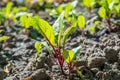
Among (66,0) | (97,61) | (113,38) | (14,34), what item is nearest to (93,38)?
(113,38)

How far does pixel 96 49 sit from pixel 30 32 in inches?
40.5

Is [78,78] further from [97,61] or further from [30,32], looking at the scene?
[30,32]

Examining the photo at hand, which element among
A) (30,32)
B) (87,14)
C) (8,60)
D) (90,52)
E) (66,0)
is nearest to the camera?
(90,52)

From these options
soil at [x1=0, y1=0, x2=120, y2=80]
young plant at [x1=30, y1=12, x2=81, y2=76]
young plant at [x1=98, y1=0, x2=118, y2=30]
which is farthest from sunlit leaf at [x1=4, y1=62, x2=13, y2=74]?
young plant at [x1=98, y1=0, x2=118, y2=30]

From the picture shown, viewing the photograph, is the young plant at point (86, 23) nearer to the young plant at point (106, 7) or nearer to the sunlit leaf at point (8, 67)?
the young plant at point (106, 7)

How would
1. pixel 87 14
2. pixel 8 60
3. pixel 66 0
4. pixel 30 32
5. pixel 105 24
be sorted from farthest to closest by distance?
pixel 66 0
pixel 87 14
pixel 30 32
pixel 105 24
pixel 8 60

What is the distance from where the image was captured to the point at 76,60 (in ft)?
7.96

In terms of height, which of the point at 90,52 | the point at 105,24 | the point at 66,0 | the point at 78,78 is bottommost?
the point at 78,78

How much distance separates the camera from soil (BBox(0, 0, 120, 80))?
2.29 meters

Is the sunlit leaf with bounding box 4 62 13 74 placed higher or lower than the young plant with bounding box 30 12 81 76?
lower

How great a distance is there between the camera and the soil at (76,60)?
2.29m

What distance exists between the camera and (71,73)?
7.61ft

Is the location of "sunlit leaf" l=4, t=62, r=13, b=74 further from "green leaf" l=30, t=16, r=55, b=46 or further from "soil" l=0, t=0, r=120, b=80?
"green leaf" l=30, t=16, r=55, b=46

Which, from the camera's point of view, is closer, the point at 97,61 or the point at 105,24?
the point at 97,61
